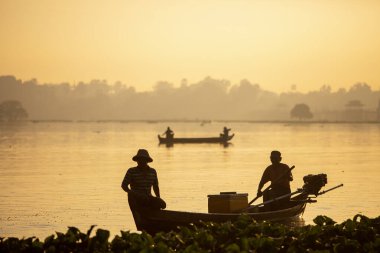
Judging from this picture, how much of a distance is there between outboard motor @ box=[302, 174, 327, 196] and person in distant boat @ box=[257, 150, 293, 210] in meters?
0.95

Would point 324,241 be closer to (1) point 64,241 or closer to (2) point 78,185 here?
(1) point 64,241

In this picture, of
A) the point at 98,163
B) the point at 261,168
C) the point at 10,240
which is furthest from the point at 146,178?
the point at 98,163

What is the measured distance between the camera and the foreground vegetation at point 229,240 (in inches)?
566

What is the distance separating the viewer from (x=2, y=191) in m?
45.8

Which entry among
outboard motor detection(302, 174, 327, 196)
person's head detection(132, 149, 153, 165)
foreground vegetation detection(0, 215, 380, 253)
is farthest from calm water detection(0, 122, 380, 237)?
foreground vegetation detection(0, 215, 380, 253)

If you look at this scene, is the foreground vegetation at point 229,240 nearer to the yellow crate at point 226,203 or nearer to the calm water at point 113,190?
the yellow crate at point 226,203

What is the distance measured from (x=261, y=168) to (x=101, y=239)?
177 feet

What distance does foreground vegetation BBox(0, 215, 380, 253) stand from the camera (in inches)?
566

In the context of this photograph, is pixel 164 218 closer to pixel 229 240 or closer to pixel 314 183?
pixel 229 240

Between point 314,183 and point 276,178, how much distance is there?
5.46 ft

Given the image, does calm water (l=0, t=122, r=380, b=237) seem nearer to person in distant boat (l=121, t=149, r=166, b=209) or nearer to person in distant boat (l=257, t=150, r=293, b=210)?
person in distant boat (l=257, t=150, r=293, b=210)

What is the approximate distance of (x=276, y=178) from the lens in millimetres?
24609

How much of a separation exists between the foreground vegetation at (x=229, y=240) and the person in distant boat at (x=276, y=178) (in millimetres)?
7348

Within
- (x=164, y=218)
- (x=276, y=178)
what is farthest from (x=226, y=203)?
(x=164, y=218)
